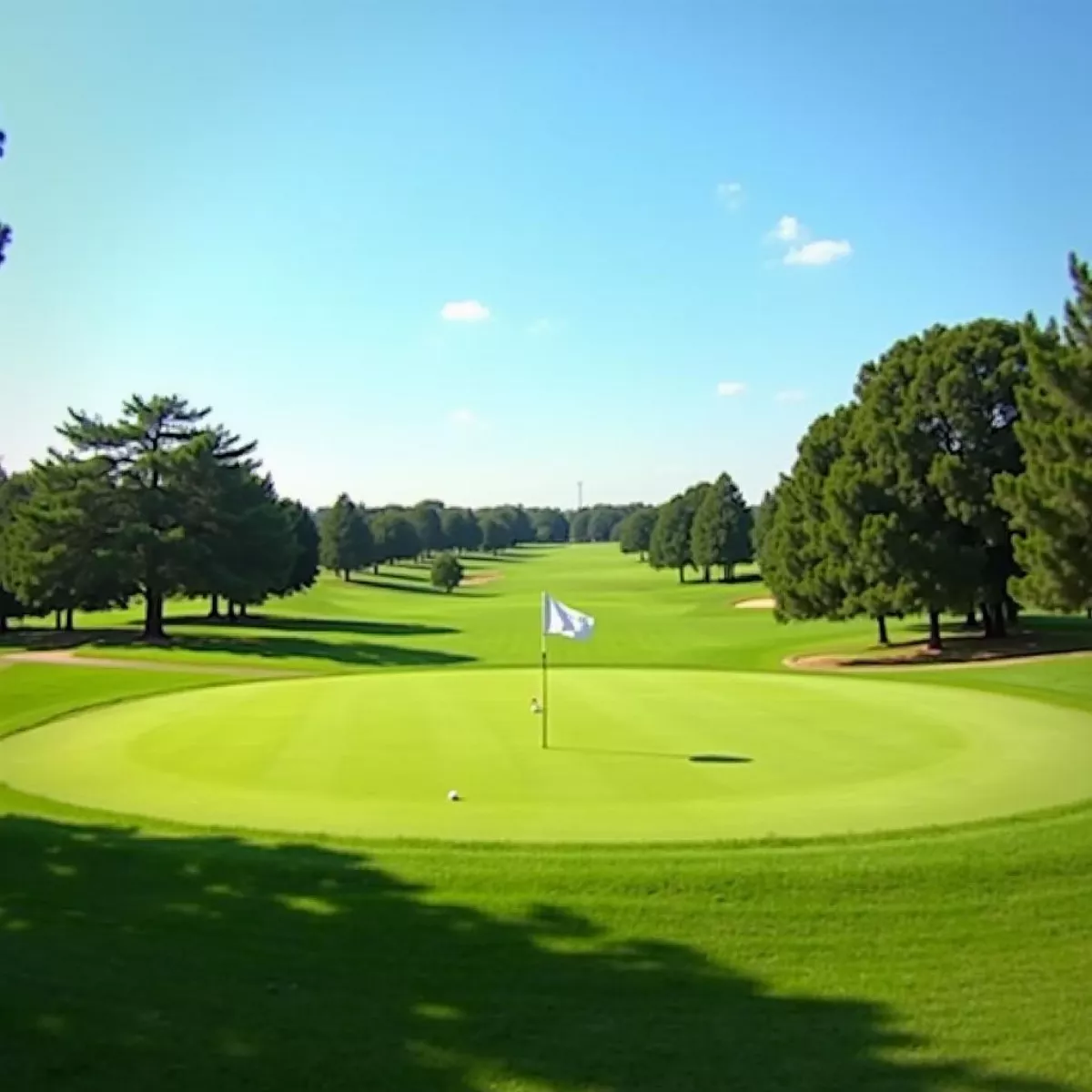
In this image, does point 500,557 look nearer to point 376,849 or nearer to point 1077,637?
point 1077,637

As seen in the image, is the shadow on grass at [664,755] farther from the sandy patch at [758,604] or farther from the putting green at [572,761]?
the sandy patch at [758,604]

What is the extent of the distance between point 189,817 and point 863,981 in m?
7.28

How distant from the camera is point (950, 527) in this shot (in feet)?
133

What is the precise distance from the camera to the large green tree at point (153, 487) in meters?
51.2

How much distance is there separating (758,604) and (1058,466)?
45.6 m

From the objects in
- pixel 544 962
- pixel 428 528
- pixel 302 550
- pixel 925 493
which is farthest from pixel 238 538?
pixel 428 528

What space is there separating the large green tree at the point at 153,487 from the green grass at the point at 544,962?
4047cm

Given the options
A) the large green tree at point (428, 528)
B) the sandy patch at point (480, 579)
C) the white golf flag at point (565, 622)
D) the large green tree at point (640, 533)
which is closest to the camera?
the white golf flag at point (565, 622)

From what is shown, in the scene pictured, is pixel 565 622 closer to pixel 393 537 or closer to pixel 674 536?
pixel 674 536

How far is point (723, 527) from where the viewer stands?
323 feet

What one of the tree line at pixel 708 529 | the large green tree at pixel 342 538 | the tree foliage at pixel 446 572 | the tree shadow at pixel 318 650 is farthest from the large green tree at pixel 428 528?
the tree shadow at pixel 318 650

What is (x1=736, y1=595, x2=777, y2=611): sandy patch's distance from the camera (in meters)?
72.6

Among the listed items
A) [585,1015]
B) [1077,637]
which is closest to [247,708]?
[585,1015]

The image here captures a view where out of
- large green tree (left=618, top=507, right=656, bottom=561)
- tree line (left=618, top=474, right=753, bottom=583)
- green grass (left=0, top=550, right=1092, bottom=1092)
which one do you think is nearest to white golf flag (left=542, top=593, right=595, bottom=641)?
green grass (left=0, top=550, right=1092, bottom=1092)
